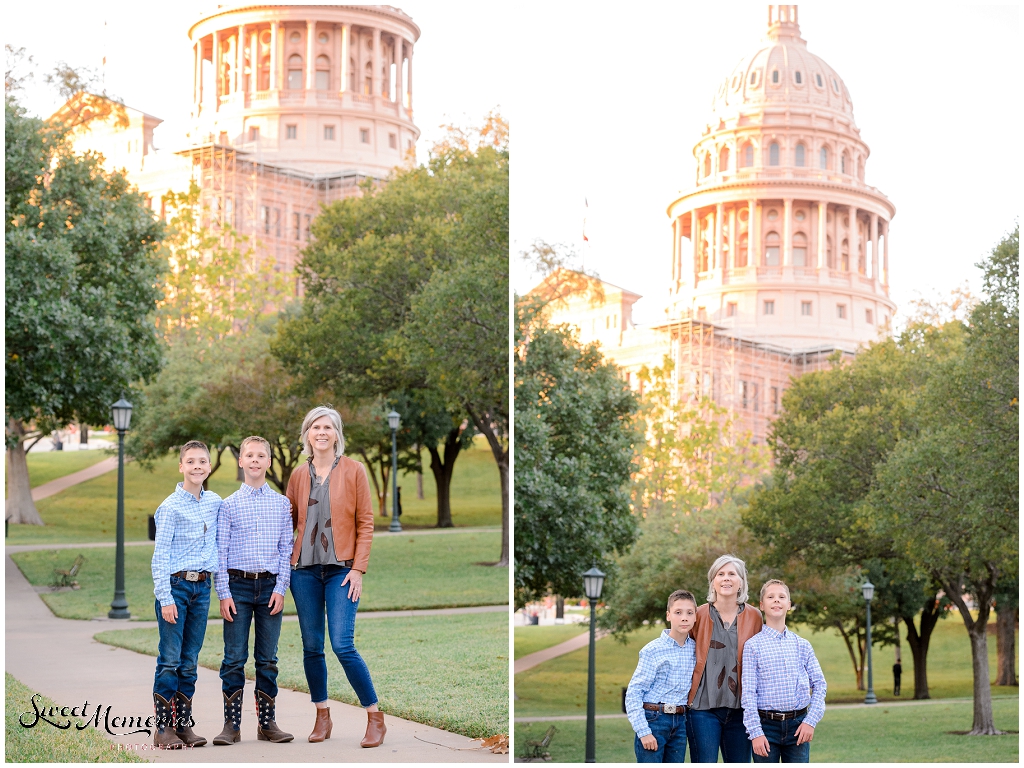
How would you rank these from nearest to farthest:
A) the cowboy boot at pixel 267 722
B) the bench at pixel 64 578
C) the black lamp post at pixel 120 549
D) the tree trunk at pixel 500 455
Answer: the cowboy boot at pixel 267 722
the black lamp post at pixel 120 549
the bench at pixel 64 578
the tree trunk at pixel 500 455

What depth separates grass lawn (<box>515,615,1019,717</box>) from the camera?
30.1 feet

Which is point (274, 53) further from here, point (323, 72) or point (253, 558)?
point (253, 558)

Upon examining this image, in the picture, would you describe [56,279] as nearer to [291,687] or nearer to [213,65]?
[213,65]

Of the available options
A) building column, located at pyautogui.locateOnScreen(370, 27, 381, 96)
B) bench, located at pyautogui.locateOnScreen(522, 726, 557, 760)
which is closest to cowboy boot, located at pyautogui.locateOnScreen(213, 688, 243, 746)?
bench, located at pyautogui.locateOnScreen(522, 726, 557, 760)

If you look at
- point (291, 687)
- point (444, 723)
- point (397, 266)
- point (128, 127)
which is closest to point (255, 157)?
point (128, 127)

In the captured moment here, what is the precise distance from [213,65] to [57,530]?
1012cm

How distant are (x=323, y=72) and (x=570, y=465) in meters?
4.02

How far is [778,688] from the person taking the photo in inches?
200

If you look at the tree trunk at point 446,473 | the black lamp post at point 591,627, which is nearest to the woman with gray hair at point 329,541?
the black lamp post at point 591,627

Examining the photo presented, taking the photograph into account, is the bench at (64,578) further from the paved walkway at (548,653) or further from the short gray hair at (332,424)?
the short gray hair at (332,424)

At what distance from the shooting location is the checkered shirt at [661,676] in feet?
16.8

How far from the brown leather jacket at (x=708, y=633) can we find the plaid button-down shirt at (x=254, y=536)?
1.88 m

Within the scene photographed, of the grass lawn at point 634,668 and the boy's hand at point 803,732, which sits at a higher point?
the boy's hand at point 803,732

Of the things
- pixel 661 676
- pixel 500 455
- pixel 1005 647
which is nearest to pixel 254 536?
pixel 661 676
